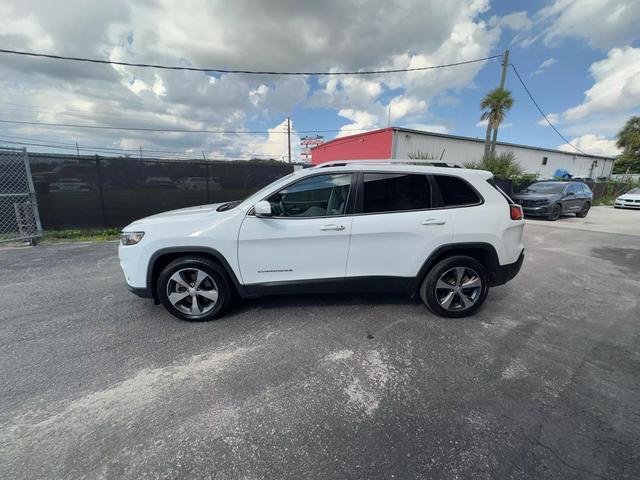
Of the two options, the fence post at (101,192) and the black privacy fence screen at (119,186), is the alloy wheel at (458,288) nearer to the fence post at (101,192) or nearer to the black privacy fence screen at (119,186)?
the black privacy fence screen at (119,186)

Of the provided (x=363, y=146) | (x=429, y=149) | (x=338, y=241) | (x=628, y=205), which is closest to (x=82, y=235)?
(x=338, y=241)

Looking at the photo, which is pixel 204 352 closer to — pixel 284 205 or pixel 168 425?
pixel 168 425

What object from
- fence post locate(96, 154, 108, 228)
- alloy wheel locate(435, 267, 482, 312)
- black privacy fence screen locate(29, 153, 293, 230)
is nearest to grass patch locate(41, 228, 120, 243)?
black privacy fence screen locate(29, 153, 293, 230)

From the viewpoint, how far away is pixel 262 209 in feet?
9.08

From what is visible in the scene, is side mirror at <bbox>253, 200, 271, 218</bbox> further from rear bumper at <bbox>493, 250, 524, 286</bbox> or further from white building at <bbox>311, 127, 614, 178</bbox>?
white building at <bbox>311, 127, 614, 178</bbox>

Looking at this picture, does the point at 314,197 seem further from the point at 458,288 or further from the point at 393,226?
the point at 458,288

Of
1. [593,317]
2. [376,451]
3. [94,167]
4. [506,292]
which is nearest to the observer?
[376,451]

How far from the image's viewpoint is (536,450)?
1690 millimetres

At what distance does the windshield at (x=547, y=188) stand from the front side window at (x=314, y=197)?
1292 cm

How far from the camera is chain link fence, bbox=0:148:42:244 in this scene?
635 cm

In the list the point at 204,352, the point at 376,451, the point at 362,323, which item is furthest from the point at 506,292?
the point at 204,352

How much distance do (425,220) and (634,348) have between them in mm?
2386

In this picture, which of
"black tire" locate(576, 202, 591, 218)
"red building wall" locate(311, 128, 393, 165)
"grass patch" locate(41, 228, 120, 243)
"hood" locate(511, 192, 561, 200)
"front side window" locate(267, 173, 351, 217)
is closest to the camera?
"front side window" locate(267, 173, 351, 217)

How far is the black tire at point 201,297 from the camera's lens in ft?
9.68
